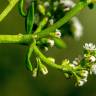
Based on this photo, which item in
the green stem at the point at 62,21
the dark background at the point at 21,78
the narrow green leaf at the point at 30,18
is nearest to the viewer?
the green stem at the point at 62,21

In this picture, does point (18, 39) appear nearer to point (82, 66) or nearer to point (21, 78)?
point (82, 66)

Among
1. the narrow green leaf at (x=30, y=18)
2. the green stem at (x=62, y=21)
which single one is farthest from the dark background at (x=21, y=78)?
the green stem at (x=62, y=21)

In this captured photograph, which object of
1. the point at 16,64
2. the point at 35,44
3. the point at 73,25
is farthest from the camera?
the point at 16,64

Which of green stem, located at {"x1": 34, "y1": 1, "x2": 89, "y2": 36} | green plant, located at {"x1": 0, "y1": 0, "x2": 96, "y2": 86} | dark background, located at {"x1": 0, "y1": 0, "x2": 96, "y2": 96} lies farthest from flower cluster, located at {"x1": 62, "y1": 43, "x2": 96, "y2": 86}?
dark background, located at {"x1": 0, "y1": 0, "x2": 96, "y2": 96}

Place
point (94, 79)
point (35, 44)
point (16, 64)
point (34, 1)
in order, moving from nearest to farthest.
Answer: point (35, 44) < point (34, 1) < point (16, 64) < point (94, 79)

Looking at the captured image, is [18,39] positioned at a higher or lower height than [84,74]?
higher

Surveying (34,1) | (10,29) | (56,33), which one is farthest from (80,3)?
(10,29)

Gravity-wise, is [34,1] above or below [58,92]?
above

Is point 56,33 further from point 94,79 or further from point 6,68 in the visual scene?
point 94,79

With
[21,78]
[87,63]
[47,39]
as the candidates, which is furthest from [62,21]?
[21,78]

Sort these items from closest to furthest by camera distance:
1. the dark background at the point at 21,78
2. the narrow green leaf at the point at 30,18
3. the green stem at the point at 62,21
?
1. the green stem at the point at 62,21
2. the narrow green leaf at the point at 30,18
3. the dark background at the point at 21,78

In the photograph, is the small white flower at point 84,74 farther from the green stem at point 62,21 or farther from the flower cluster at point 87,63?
the green stem at point 62,21
